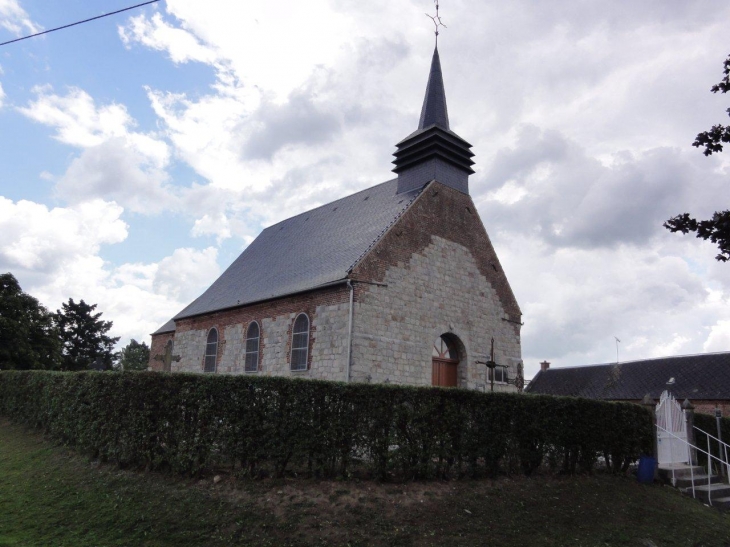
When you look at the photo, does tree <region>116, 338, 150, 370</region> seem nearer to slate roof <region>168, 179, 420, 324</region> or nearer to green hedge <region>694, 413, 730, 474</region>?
slate roof <region>168, 179, 420, 324</region>

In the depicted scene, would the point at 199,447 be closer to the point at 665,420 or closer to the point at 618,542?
the point at 618,542

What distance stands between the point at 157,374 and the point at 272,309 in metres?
8.65

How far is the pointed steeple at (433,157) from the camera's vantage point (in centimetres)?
1886

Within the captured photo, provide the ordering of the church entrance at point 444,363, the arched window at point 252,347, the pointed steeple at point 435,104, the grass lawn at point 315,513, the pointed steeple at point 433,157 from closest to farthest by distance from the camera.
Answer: the grass lawn at point 315,513, the church entrance at point 444,363, the arched window at point 252,347, the pointed steeple at point 433,157, the pointed steeple at point 435,104

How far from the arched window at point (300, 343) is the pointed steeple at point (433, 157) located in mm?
6338

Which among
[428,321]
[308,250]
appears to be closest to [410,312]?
[428,321]

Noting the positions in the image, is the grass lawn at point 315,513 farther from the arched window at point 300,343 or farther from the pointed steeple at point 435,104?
the pointed steeple at point 435,104

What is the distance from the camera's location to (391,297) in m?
15.7

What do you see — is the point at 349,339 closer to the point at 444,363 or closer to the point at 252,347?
the point at 444,363

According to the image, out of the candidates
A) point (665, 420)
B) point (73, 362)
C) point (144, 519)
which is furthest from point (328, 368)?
point (73, 362)

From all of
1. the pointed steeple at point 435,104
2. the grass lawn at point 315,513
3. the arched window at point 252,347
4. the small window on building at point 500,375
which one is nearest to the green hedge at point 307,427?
the grass lawn at point 315,513

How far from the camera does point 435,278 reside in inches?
679

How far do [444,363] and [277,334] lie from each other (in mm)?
5487

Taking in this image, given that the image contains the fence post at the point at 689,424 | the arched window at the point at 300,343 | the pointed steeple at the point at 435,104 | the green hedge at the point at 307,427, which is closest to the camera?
the green hedge at the point at 307,427
